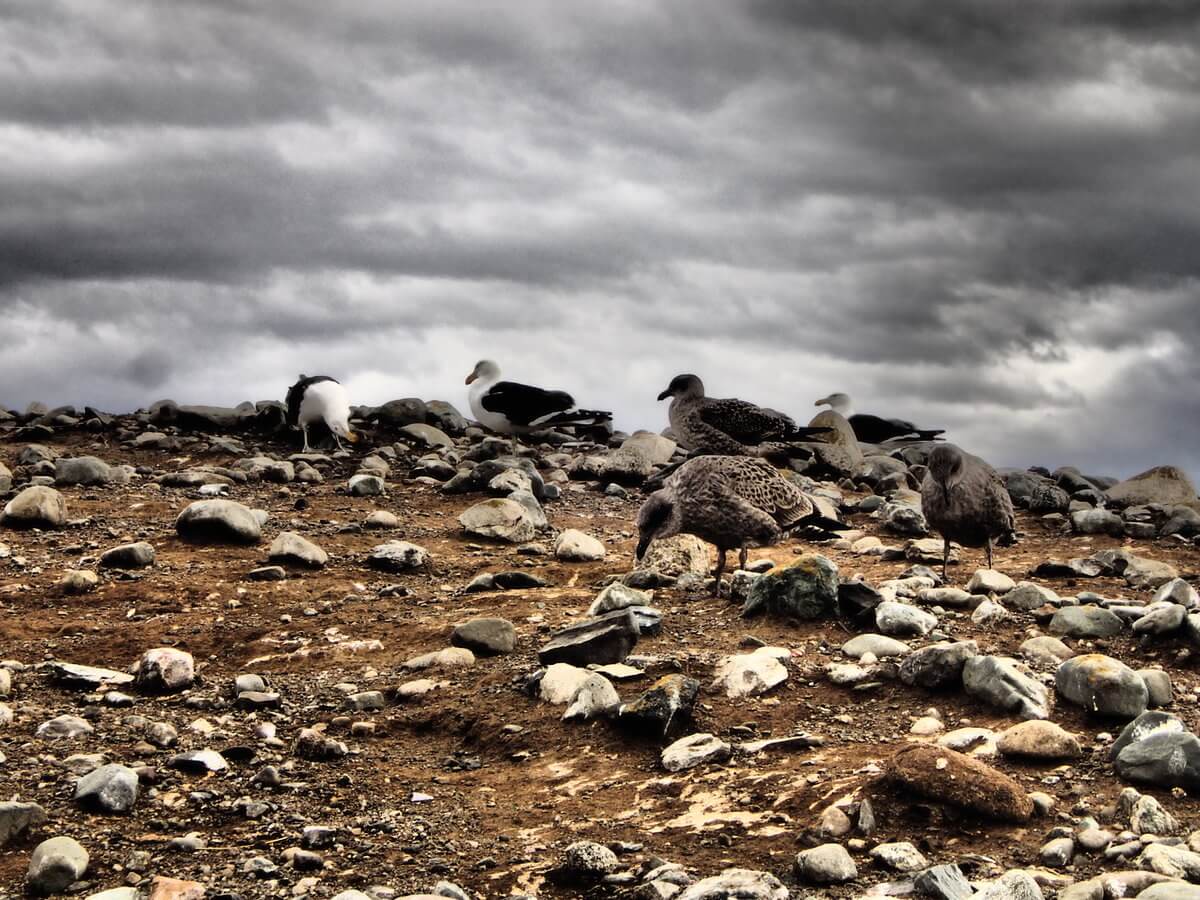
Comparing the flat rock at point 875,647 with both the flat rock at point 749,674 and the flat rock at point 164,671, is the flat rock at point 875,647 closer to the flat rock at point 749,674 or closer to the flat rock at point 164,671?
the flat rock at point 749,674

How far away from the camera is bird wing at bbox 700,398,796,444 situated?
14.9 metres

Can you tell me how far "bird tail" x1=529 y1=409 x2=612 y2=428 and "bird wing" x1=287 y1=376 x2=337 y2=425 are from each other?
3.29 meters

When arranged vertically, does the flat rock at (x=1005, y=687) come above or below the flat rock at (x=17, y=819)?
above

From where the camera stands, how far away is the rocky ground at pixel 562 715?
5.23m

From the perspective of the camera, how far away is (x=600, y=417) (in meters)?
20.1

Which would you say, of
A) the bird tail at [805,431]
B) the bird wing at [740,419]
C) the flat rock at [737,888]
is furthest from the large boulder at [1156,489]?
the flat rock at [737,888]

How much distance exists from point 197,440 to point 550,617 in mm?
9964

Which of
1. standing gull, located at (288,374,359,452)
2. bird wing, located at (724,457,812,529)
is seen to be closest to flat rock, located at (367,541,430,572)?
bird wing, located at (724,457,812,529)

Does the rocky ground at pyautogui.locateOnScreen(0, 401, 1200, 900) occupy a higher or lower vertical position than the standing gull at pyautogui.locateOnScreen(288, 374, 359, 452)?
lower

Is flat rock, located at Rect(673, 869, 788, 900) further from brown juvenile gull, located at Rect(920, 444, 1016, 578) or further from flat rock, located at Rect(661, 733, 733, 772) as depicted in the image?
brown juvenile gull, located at Rect(920, 444, 1016, 578)

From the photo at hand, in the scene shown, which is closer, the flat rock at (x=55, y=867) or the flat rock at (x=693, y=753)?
the flat rock at (x=55, y=867)

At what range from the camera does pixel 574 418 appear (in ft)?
64.8

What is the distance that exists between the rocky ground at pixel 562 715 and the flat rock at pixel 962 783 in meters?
0.01

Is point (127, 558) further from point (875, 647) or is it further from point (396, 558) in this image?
point (875, 647)
